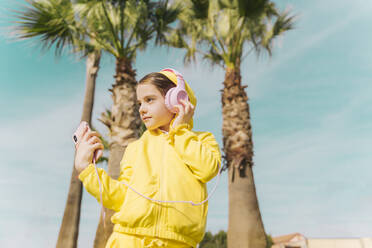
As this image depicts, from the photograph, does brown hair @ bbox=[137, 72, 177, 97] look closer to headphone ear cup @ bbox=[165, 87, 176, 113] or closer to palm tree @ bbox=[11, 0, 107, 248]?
headphone ear cup @ bbox=[165, 87, 176, 113]

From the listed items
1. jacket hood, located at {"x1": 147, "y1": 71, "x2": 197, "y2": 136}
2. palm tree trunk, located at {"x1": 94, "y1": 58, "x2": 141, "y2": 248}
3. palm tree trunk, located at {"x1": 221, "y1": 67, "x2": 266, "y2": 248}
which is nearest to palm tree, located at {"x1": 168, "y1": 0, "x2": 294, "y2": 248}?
palm tree trunk, located at {"x1": 221, "y1": 67, "x2": 266, "y2": 248}

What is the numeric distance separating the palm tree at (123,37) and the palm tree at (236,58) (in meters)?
0.95

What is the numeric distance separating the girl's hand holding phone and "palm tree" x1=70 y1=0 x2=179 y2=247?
409cm

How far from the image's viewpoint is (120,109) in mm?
6184

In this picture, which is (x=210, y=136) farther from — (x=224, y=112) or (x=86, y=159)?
(x=224, y=112)

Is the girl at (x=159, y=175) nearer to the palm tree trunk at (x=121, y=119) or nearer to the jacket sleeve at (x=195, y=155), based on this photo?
the jacket sleeve at (x=195, y=155)

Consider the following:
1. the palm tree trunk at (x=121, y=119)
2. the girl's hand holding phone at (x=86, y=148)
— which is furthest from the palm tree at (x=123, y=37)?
the girl's hand holding phone at (x=86, y=148)

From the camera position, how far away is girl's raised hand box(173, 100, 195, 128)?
1.77m

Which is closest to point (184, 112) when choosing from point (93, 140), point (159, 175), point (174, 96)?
point (174, 96)

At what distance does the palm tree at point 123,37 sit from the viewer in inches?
237

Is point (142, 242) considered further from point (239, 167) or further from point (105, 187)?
point (239, 167)

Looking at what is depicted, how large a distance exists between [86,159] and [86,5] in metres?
5.88

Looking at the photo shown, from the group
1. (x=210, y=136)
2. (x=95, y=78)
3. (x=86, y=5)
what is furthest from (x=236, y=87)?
(x=210, y=136)

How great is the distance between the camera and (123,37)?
22.0 ft
